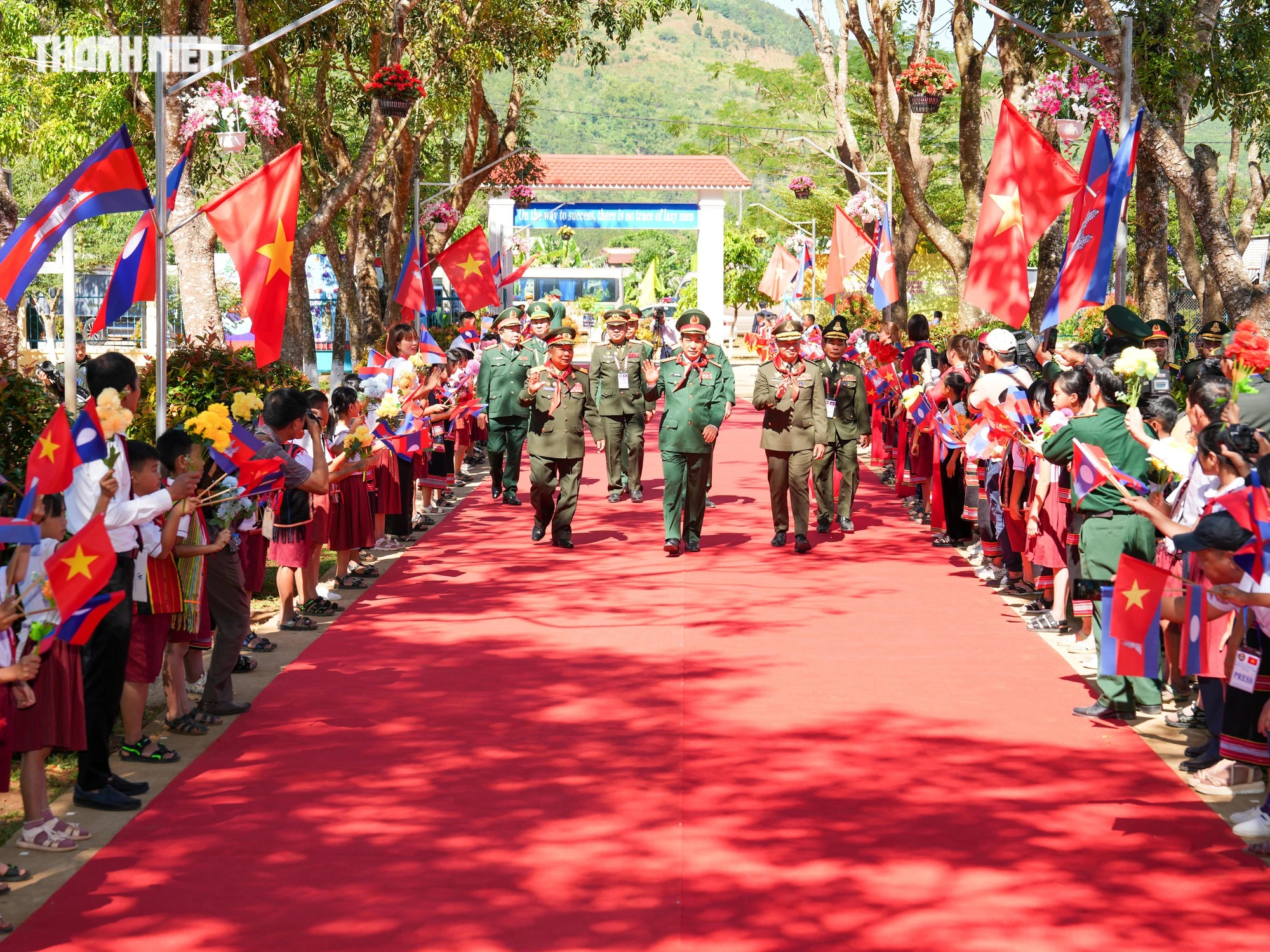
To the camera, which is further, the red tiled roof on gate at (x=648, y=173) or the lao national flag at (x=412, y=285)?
the red tiled roof on gate at (x=648, y=173)

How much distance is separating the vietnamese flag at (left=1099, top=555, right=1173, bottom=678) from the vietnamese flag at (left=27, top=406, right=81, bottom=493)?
4443 millimetres

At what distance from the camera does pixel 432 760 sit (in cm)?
715

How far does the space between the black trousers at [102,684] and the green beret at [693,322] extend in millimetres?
7342

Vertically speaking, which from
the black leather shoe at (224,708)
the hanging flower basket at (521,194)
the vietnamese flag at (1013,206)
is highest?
the hanging flower basket at (521,194)

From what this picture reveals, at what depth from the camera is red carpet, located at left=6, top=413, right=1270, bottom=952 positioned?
17.3ft

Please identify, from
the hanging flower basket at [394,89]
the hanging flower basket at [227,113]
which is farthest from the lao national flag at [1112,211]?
the hanging flower basket at [394,89]

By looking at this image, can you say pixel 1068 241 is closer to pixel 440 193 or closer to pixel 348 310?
pixel 348 310

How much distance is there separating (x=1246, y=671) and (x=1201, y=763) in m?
1.05

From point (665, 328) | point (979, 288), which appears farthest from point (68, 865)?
point (665, 328)

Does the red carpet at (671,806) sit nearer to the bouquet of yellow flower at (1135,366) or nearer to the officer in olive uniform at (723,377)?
the bouquet of yellow flower at (1135,366)

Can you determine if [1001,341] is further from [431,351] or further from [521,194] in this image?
[521,194]

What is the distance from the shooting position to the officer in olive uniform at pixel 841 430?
1405 cm

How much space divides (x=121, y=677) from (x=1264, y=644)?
16.1ft

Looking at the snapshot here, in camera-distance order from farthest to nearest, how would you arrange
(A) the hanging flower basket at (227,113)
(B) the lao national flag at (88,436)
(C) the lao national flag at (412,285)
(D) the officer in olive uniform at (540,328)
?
1. (C) the lao national flag at (412,285)
2. (D) the officer in olive uniform at (540,328)
3. (A) the hanging flower basket at (227,113)
4. (B) the lao national flag at (88,436)
